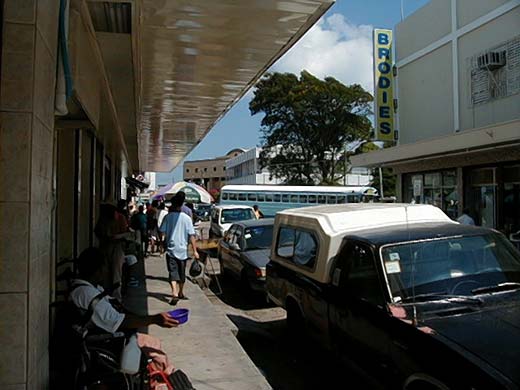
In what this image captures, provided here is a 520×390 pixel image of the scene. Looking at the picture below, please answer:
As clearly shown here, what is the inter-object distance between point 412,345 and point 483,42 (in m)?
15.0

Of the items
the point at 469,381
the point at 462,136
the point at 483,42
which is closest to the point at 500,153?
the point at 462,136

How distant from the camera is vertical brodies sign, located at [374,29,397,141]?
69.2 ft

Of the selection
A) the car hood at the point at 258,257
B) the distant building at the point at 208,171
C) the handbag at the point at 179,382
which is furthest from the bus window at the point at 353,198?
the distant building at the point at 208,171

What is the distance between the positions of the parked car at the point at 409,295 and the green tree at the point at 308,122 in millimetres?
41407

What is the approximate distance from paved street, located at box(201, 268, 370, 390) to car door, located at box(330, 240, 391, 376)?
0.46m

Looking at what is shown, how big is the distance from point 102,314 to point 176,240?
484cm

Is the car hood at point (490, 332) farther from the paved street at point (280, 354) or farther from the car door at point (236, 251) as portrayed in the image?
the car door at point (236, 251)

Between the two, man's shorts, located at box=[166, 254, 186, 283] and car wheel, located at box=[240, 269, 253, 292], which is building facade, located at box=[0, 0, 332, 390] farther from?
car wheel, located at box=[240, 269, 253, 292]

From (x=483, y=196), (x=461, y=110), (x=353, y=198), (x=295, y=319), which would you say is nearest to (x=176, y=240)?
(x=295, y=319)

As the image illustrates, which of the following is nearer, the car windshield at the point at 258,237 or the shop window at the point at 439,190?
the car windshield at the point at 258,237

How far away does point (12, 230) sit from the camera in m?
2.69

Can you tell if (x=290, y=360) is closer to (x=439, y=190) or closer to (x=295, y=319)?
(x=295, y=319)

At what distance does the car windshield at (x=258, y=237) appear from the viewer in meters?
11.1

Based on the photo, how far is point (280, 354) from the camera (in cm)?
679
